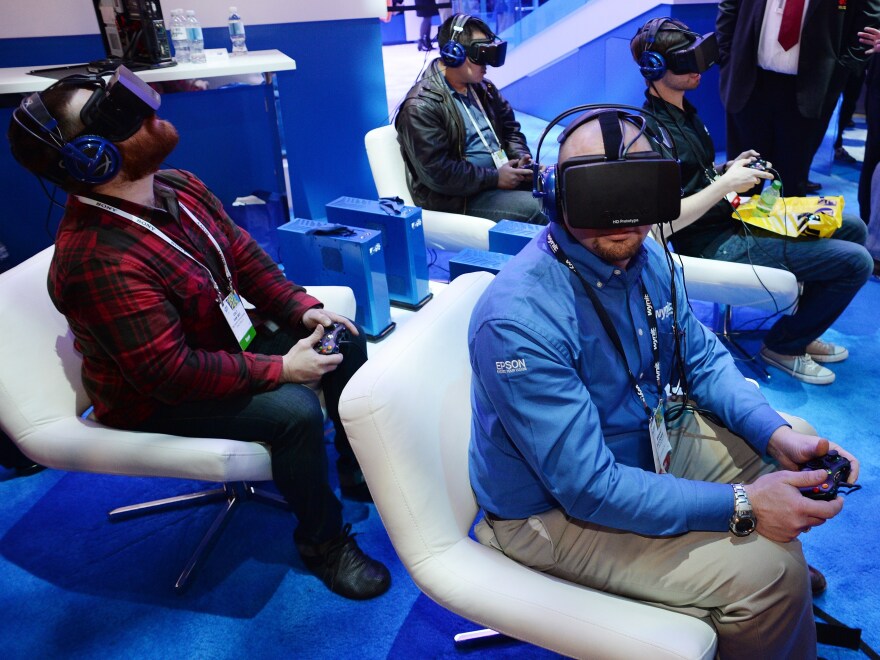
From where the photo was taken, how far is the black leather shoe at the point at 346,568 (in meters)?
2.17

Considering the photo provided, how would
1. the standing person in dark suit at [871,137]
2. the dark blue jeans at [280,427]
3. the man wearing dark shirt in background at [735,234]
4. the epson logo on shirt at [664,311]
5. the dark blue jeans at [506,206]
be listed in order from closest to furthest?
the epson logo on shirt at [664,311]
the dark blue jeans at [280,427]
the man wearing dark shirt in background at [735,234]
the dark blue jeans at [506,206]
the standing person in dark suit at [871,137]

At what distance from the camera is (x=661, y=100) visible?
2.86 meters

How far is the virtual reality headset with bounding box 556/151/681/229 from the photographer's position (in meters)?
1.41

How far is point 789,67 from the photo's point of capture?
3877mm

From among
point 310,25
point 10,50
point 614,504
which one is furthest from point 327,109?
point 614,504

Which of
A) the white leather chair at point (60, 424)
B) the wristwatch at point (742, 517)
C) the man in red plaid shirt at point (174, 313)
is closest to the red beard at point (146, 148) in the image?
the man in red plaid shirt at point (174, 313)

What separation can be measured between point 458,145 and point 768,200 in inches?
56.8

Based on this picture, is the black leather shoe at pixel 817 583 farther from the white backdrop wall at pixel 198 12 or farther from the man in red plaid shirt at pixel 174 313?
the white backdrop wall at pixel 198 12

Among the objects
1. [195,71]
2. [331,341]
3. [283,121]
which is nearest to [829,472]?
[331,341]

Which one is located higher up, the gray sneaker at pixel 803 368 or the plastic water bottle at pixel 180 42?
the plastic water bottle at pixel 180 42

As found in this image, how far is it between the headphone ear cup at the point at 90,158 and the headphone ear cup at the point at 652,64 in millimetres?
1991

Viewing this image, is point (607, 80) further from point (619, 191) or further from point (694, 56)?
point (619, 191)

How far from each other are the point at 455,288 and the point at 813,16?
3200 millimetres

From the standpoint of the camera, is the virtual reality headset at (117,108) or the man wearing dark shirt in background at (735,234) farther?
the man wearing dark shirt in background at (735,234)
